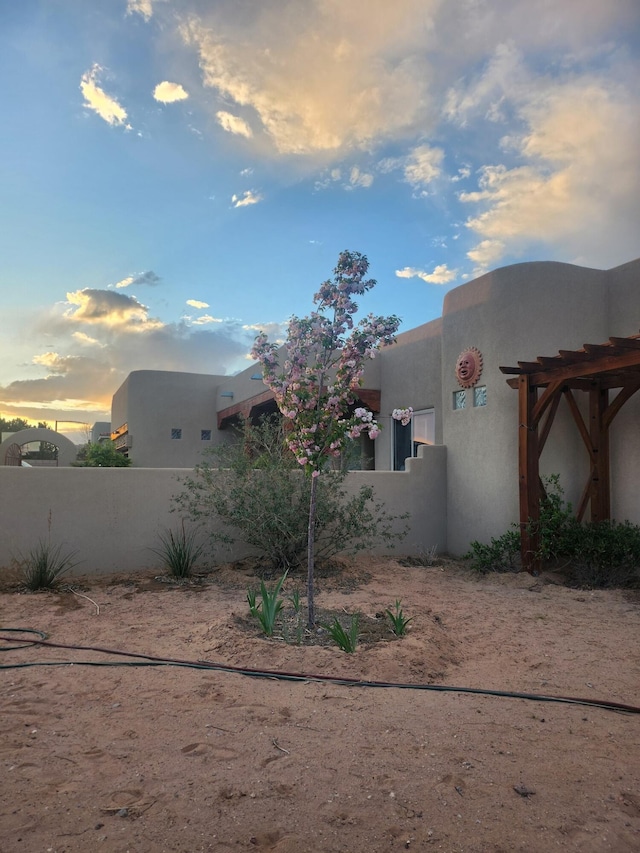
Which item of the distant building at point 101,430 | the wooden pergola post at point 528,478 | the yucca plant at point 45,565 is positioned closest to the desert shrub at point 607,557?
the wooden pergola post at point 528,478

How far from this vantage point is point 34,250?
9734 mm

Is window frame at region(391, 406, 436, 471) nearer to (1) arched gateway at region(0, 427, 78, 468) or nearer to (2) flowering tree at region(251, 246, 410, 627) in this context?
(2) flowering tree at region(251, 246, 410, 627)

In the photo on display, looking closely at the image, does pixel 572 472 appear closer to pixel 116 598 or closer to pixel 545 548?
pixel 545 548

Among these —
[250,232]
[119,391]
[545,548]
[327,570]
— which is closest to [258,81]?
[250,232]

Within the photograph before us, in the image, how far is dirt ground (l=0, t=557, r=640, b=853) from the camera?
7.66 ft

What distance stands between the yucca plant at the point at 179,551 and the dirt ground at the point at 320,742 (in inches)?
83.6

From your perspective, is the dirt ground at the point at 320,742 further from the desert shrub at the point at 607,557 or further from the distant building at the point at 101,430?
the distant building at the point at 101,430

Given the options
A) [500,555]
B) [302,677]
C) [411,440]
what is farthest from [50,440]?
[302,677]

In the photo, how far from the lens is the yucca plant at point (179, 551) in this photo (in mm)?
7879

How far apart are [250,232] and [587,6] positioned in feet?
19.1

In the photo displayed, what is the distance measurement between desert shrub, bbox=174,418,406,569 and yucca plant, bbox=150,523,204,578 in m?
0.29

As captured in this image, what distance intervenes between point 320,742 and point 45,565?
5.42 m

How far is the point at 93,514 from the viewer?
26.7ft

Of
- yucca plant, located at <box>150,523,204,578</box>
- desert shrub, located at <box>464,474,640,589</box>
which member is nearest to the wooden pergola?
desert shrub, located at <box>464,474,640,589</box>
